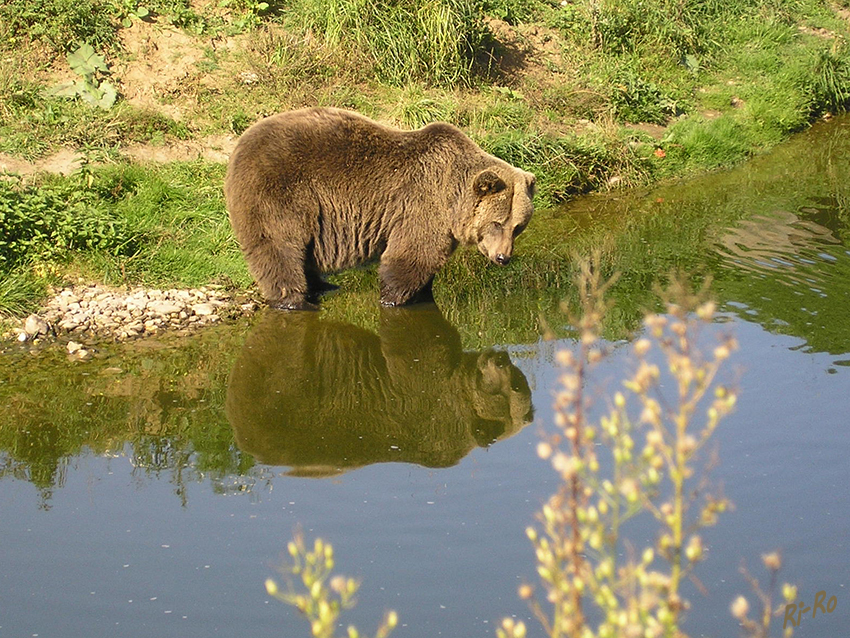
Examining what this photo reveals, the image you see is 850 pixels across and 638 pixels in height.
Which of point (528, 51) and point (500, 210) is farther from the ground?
point (528, 51)

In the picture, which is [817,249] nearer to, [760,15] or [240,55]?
[240,55]

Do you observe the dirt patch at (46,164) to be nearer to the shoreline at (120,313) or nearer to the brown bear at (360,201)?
the shoreline at (120,313)

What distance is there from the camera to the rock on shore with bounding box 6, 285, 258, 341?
7969mm

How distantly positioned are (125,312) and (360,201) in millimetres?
2143

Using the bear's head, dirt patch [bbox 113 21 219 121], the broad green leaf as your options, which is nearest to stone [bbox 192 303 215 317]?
the bear's head

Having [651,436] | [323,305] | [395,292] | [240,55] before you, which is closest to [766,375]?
[395,292]

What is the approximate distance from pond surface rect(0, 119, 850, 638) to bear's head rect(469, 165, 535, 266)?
581 millimetres

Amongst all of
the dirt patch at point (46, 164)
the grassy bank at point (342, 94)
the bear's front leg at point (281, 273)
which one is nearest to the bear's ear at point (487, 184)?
the grassy bank at point (342, 94)

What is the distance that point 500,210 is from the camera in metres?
8.77

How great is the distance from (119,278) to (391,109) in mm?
4808

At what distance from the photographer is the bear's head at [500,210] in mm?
8750

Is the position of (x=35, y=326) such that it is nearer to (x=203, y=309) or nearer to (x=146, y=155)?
(x=203, y=309)

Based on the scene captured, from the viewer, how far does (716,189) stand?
1262 cm

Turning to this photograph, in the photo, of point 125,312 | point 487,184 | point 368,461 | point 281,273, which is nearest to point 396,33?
point 487,184
